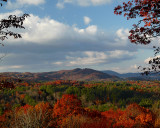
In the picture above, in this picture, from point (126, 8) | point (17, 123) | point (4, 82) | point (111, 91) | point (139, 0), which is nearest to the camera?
point (17, 123)

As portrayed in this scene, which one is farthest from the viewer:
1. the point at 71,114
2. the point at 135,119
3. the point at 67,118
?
the point at 71,114

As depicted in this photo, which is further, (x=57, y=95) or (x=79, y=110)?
(x=57, y=95)

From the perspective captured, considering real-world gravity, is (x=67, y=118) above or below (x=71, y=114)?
above

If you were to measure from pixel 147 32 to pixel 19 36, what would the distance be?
8530 millimetres

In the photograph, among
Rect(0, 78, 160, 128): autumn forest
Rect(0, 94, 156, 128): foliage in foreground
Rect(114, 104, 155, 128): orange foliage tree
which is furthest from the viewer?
Rect(114, 104, 155, 128): orange foliage tree

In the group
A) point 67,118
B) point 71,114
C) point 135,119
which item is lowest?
point 135,119

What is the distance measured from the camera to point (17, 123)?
7.54 meters

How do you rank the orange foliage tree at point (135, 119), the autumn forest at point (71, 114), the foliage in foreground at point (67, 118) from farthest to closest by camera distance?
the orange foliage tree at point (135, 119), the autumn forest at point (71, 114), the foliage in foreground at point (67, 118)

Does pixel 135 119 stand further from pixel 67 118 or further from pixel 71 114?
pixel 67 118

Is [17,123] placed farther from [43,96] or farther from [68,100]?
[43,96]

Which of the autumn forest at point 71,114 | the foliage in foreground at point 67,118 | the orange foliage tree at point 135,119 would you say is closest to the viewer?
the foliage in foreground at point 67,118

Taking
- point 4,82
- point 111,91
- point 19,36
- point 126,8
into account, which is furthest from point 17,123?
point 111,91

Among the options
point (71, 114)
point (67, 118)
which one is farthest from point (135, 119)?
point (67, 118)

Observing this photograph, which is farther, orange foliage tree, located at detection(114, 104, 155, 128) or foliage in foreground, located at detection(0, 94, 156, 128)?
orange foliage tree, located at detection(114, 104, 155, 128)
